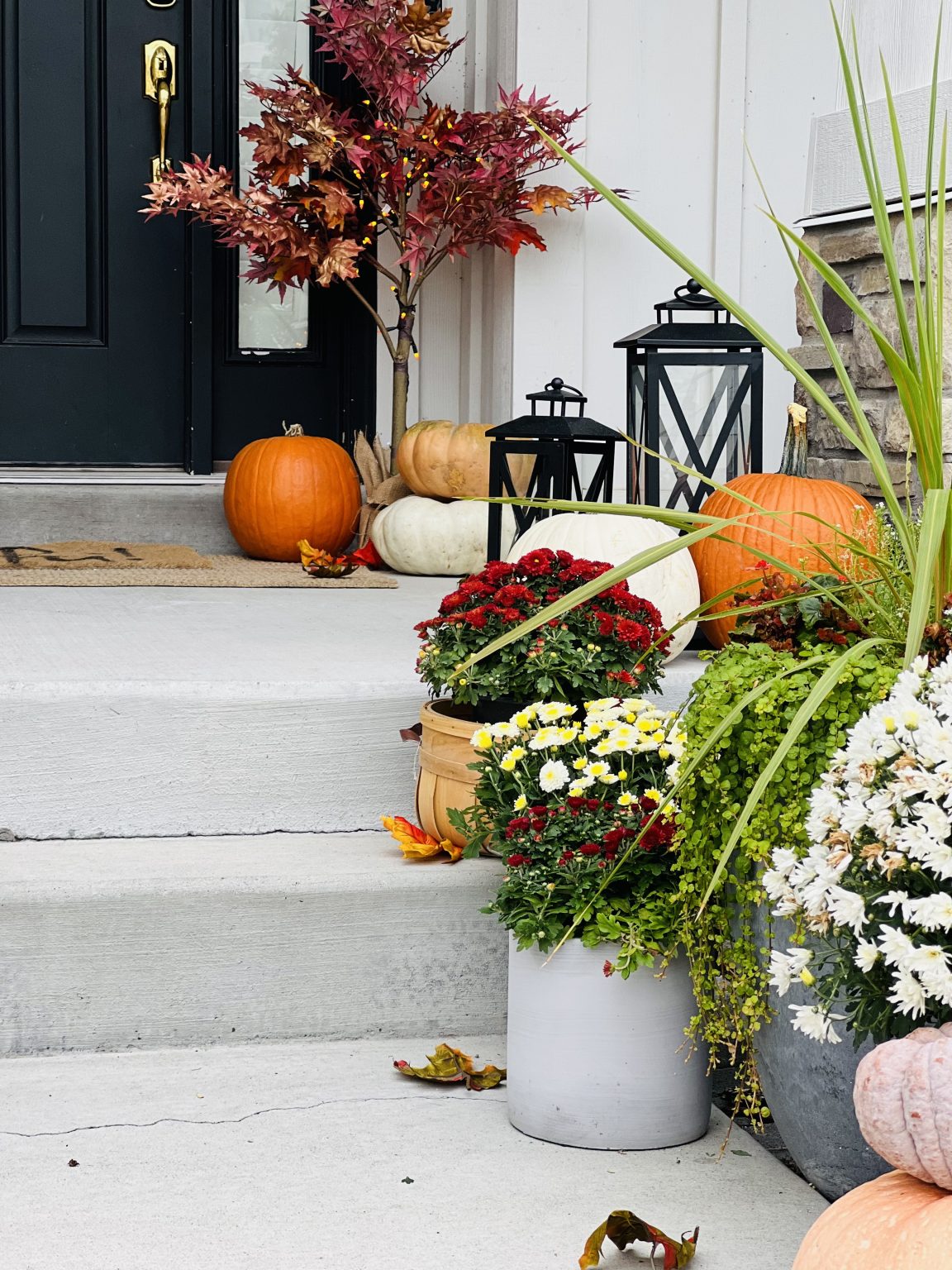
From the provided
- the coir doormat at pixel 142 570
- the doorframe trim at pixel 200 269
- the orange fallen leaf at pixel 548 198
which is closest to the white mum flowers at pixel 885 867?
the coir doormat at pixel 142 570

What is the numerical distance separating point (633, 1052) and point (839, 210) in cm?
187

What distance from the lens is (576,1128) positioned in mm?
1686

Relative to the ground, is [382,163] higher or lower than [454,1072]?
higher

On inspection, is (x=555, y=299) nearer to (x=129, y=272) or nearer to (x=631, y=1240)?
(x=129, y=272)

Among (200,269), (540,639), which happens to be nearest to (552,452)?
(540,639)

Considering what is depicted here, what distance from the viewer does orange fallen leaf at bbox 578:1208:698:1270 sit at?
1.39m

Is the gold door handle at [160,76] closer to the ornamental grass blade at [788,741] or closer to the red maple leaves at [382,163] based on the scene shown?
the red maple leaves at [382,163]

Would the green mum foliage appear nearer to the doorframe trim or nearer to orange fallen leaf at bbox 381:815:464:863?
orange fallen leaf at bbox 381:815:464:863

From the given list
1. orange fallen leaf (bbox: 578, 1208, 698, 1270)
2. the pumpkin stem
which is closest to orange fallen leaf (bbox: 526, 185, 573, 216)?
the pumpkin stem

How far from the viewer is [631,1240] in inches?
56.1

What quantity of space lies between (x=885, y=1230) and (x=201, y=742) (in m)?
1.22

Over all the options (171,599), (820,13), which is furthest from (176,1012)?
(820,13)

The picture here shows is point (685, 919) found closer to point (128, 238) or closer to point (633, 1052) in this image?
point (633, 1052)

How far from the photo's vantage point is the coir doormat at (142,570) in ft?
10.9
